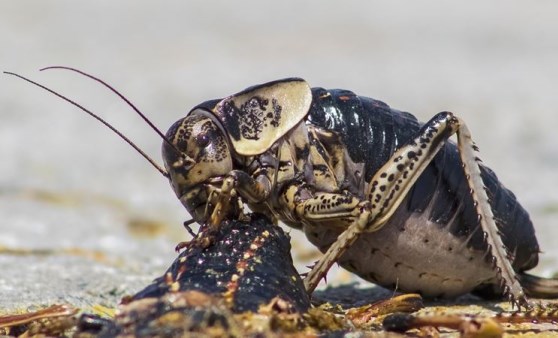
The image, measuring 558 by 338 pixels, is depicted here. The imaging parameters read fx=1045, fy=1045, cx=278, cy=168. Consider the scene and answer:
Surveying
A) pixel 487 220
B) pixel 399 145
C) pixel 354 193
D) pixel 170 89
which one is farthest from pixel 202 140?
pixel 170 89

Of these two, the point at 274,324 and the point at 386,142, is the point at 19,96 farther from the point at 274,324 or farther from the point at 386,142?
the point at 274,324

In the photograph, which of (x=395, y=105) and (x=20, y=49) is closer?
(x=395, y=105)

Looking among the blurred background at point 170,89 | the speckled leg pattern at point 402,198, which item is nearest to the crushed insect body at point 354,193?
the speckled leg pattern at point 402,198

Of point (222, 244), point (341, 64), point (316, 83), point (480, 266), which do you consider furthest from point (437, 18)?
point (222, 244)

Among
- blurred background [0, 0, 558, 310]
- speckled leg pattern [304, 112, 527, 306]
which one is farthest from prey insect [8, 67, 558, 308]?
blurred background [0, 0, 558, 310]

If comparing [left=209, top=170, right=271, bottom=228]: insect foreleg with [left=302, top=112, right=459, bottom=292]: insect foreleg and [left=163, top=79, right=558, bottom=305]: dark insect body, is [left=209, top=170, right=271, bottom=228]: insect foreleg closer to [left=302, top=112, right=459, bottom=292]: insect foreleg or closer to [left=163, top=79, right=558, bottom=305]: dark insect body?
[left=163, top=79, right=558, bottom=305]: dark insect body

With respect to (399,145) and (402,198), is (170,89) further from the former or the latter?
(402,198)
